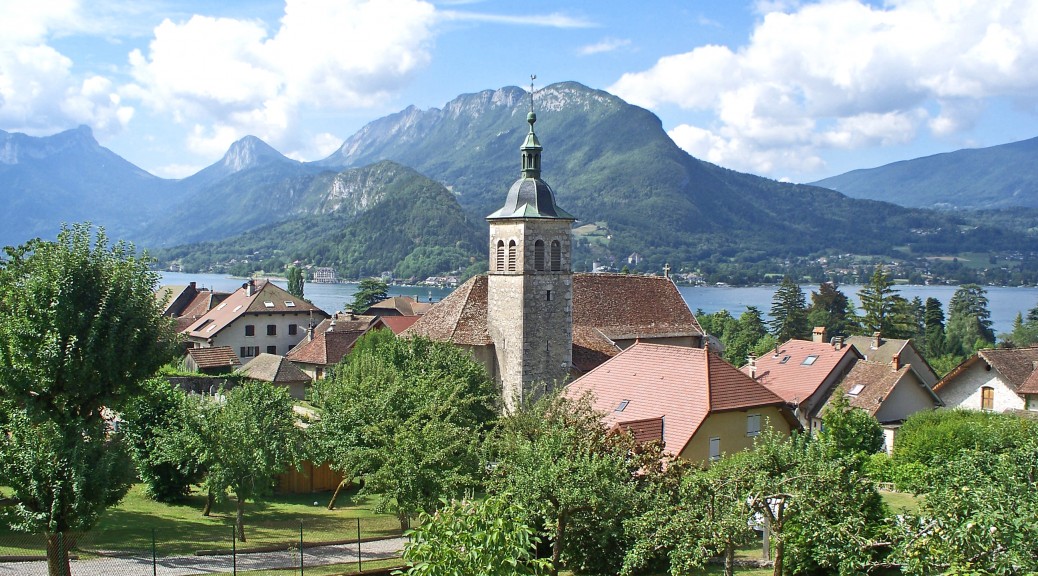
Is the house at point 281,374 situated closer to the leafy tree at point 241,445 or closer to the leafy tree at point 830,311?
the leafy tree at point 241,445

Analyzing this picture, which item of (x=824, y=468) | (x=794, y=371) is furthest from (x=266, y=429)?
(x=794, y=371)

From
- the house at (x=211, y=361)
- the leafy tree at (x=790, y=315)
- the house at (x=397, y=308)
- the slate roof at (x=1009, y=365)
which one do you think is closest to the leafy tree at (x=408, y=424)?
the house at (x=211, y=361)

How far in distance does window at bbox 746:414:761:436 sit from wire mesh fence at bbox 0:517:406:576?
480 inches

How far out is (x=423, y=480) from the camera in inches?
846

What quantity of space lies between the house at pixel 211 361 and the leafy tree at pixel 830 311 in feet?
199

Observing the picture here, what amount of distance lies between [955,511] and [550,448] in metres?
7.87

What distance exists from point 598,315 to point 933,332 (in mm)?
58588

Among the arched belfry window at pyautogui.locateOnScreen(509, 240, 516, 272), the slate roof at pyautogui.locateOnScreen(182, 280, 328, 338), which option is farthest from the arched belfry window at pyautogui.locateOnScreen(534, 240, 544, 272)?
the slate roof at pyautogui.locateOnScreen(182, 280, 328, 338)

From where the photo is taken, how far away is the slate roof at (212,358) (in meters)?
52.2

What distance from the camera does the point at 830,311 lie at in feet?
312

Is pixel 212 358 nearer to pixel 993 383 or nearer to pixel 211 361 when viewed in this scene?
pixel 211 361

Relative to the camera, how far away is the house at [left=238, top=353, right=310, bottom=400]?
155 ft

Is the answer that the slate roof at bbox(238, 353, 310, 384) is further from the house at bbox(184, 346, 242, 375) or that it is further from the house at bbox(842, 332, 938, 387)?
the house at bbox(842, 332, 938, 387)

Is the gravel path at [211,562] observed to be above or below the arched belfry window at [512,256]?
below
